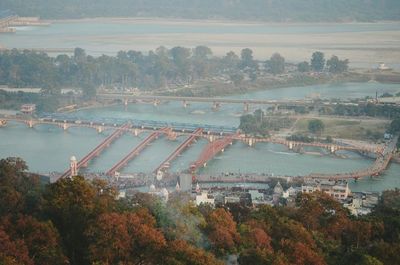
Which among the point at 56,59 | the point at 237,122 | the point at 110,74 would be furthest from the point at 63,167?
the point at 56,59

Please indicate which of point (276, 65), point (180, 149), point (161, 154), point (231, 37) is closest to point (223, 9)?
point (231, 37)

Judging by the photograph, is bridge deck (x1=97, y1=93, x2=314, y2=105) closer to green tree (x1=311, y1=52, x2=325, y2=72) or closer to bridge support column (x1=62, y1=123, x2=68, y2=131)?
bridge support column (x1=62, y1=123, x2=68, y2=131)

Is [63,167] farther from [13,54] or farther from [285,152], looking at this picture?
[13,54]

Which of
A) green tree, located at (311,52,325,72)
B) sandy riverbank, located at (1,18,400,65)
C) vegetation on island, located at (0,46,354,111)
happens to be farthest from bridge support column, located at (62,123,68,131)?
sandy riverbank, located at (1,18,400,65)

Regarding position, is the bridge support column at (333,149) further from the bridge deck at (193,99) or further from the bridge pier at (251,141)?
the bridge deck at (193,99)

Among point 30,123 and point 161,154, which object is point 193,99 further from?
point 161,154

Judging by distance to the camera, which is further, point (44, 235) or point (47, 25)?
point (47, 25)

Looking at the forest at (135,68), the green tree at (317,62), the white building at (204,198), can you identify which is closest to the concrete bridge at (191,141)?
the white building at (204,198)
